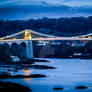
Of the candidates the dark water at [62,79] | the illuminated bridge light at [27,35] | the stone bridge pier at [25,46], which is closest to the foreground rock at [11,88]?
the dark water at [62,79]

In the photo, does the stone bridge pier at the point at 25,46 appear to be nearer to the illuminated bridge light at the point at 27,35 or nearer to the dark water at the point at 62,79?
the illuminated bridge light at the point at 27,35

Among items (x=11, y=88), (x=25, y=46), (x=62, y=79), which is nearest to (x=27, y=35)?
(x=25, y=46)

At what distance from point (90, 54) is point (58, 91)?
64.3ft

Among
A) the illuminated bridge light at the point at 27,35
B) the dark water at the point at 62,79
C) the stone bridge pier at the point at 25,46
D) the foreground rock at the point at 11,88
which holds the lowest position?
the dark water at the point at 62,79

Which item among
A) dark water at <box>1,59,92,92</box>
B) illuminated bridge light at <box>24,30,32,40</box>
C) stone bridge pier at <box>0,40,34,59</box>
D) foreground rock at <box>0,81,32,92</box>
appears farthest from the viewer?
illuminated bridge light at <box>24,30,32,40</box>

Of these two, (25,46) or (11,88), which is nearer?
(11,88)

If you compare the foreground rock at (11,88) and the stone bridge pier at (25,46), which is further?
the stone bridge pier at (25,46)

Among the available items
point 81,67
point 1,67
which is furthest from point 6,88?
point 81,67

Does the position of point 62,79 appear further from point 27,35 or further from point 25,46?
point 27,35

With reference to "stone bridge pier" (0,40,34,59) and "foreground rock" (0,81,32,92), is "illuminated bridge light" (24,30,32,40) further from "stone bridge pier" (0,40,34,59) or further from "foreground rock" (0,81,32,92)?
"foreground rock" (0,81,32,92)

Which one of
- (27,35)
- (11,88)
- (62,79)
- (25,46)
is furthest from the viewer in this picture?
(27,35)

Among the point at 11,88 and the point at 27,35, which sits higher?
the point at 27,35

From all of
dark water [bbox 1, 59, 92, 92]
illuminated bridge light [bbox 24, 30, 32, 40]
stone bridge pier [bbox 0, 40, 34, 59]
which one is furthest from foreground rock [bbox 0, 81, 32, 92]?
illuminated bridge light [bbox 24, 30, 32, 40]

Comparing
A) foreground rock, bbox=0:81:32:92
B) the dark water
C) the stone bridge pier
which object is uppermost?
the stone bridge pier
